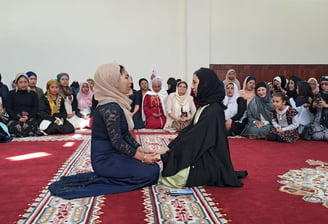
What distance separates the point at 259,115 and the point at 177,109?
1511mm

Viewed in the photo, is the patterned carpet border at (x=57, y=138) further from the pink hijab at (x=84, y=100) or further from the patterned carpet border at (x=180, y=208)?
the patterned carpet border at (x=180, y=208)

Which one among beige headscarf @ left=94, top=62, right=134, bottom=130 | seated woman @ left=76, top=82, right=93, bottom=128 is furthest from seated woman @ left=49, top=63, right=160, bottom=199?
seated woman @ left=76, top=82, right=93, bottom=128

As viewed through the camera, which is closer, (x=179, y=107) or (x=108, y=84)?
(x=108, y=84)

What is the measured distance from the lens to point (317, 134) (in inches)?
182

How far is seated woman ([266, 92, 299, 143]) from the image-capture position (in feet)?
14.6

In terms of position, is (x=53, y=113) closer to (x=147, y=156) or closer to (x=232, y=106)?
(x=232, y=106)

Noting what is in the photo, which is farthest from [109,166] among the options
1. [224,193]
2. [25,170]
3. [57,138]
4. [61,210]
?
[57,138]

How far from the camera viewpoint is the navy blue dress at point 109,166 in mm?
2232

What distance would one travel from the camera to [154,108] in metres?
6.01

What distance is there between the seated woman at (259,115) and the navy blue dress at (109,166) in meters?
2.79

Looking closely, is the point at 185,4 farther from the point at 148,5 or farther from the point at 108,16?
the point at 108,16

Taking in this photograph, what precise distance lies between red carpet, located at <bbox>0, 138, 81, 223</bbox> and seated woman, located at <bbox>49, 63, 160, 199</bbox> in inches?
9.9

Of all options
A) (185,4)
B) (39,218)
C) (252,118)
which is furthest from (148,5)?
(39,218)

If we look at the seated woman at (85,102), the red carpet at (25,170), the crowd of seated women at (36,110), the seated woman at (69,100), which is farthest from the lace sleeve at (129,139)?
the seated woman at (85,102)
